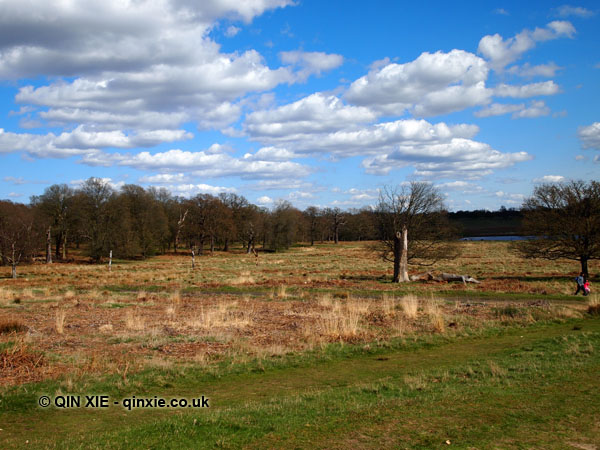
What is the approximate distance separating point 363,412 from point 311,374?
3.48m

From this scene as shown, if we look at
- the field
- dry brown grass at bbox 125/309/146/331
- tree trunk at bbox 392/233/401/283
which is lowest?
dry brown grass at bbox 125/309/146/331

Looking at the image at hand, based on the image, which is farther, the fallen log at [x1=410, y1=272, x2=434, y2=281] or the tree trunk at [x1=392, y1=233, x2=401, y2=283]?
the fallen log at [x1=410, y1=272, x2=434, y2=281]

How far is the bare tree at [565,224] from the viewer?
30.3m

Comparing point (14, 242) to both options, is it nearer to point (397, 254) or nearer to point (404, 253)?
point (397, 254)

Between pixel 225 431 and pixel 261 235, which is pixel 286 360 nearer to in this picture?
pixel 225 431

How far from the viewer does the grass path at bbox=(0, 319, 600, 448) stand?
6207 mm

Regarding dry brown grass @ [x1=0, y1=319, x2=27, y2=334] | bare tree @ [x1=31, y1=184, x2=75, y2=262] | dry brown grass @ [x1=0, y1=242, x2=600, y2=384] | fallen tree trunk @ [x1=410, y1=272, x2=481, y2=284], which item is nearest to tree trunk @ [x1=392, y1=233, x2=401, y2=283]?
fallen tree trunk @ [x1=410, y1=272, x2=481, y2=284]

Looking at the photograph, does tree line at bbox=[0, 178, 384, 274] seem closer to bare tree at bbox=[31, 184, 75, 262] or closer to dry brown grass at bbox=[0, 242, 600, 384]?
bare tree at bbox=[31, 184, 75, 262]

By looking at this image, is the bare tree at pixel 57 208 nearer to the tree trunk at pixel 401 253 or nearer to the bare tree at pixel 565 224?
the tree trunk at pixel 401 253

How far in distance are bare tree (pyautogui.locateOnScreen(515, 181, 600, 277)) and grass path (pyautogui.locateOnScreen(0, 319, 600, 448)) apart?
22064 mm

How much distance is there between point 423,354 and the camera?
12.5 meters

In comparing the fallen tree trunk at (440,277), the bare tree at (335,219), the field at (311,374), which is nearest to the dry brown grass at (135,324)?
the field at (311,374)

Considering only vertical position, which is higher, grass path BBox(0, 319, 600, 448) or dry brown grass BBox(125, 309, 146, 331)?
grass path BBox(0, 319, 600, 448)

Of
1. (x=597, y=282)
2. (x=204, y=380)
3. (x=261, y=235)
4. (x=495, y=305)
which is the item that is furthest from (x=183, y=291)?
(x=261, y=235)
